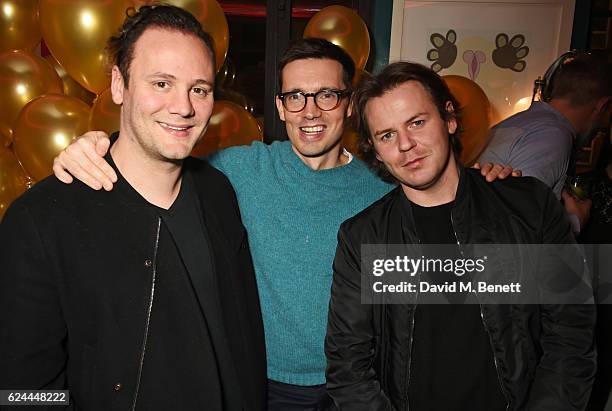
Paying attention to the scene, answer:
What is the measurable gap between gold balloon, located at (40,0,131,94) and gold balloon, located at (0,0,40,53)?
1.64ft

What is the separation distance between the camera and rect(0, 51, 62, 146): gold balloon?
2572mm

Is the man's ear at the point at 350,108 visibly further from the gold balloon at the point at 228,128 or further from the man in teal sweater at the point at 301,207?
the gold balloon at the point at 228,128

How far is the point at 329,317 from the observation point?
1523 millimetres

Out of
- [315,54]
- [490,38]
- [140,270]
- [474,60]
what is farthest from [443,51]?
[140,270]

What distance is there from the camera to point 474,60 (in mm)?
3871

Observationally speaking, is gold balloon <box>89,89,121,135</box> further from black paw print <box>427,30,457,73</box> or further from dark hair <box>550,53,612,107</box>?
black paw print <box>427,30,457,73</box>

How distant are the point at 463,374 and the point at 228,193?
3.01 ft

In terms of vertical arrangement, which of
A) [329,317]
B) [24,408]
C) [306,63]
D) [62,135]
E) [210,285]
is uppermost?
[306,63]

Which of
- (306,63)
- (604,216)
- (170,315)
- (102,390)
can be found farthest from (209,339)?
(604,216)

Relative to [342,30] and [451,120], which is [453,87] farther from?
[451,120]

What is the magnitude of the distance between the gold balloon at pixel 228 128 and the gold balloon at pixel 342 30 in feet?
2.69

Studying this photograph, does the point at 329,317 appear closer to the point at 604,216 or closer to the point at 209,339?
the point at 209,339

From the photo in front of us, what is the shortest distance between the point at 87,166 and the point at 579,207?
2011 mm

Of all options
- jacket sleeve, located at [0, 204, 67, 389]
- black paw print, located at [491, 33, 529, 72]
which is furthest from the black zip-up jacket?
black paw print, located at [491, 33, 529, 72]
